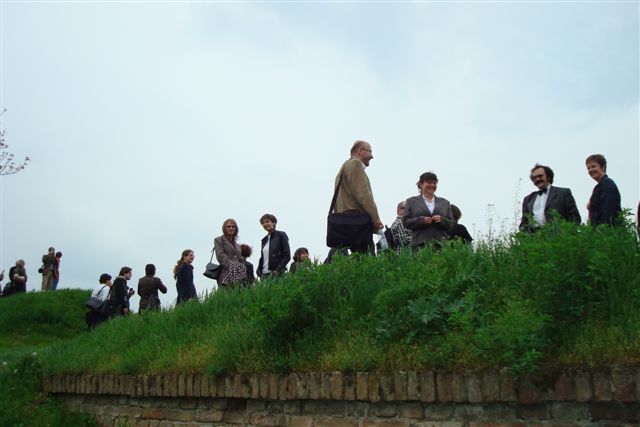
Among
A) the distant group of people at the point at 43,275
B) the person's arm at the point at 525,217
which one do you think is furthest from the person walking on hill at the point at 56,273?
the person's arm at the point at 525,217

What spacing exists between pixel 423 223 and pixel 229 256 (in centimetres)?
378

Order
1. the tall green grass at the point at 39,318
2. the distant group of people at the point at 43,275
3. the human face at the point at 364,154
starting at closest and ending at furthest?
1. the human face at the point at 364,154
2. the tall green grass at the point at 39,318
3. the distant group of people at the point at 43,275

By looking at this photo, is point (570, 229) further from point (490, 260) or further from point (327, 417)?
point (327, 417)

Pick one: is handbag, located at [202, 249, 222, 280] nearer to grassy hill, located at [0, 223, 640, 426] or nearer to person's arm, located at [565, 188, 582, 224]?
grassy hill, located at [0, 223, 640, 426]

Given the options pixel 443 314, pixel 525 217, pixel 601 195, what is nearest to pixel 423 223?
pixel 525 217

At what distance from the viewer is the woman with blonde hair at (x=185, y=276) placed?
511 inches

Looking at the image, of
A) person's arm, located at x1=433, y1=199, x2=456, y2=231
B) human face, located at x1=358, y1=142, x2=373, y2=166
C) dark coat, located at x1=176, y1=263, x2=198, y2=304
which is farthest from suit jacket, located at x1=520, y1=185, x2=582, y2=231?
dark coat, located at x1=176, y1=263, x2=198, y2=304

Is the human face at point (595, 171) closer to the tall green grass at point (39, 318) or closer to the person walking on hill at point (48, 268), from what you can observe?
the tall green grass at point (39, 318)

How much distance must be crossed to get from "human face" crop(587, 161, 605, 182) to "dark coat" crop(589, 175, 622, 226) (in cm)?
7

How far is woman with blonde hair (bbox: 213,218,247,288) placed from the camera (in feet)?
35.4

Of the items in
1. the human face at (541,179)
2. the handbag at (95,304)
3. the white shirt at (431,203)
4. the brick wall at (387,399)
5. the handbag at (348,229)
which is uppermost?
the human face at (541,179)

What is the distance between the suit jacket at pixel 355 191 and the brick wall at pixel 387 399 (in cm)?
281

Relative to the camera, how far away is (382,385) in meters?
5.27

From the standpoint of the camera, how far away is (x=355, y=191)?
8477 millimetres
